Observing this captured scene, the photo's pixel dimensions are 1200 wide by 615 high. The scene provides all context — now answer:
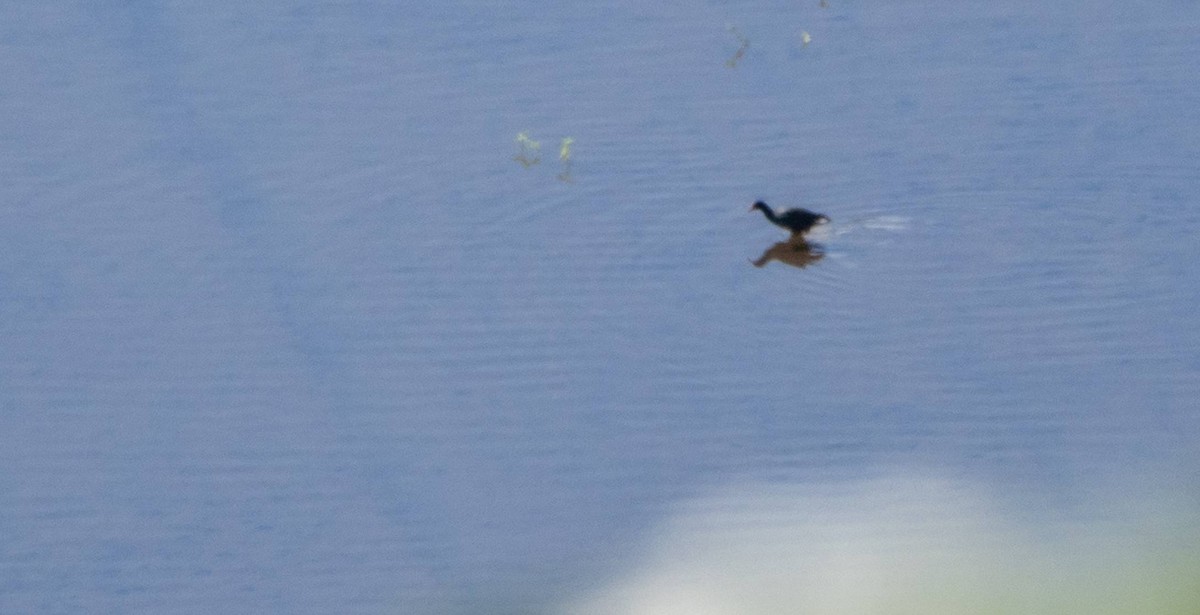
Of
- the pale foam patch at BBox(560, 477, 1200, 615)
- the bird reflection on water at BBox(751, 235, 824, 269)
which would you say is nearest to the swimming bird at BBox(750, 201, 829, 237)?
the bird reflection on water at BBox(751, 235, 824, 269)

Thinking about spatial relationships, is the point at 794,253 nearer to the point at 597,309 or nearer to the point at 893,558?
the point at 597,309

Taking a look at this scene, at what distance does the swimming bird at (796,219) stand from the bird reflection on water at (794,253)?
0.04m

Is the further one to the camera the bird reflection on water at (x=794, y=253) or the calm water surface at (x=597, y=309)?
the bird reflection on water at (x=794, y=253)

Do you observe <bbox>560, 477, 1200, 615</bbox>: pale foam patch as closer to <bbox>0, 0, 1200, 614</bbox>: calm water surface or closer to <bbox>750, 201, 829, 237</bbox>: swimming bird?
<bbox>0, 0, 1200, 614</bbox>: calm water surface

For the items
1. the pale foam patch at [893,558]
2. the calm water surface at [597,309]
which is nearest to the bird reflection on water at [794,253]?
the calm water surface at [597,309]

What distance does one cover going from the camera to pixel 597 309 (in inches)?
223

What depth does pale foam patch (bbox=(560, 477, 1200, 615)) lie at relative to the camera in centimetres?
457

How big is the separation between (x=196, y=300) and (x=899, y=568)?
224cm

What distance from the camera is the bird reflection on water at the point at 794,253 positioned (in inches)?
231

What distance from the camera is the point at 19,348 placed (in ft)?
17.9

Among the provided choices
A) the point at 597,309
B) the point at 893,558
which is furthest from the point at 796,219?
the point at 893,558

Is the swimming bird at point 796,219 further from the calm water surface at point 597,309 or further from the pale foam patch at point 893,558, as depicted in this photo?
the pale foam patch at point 893,558

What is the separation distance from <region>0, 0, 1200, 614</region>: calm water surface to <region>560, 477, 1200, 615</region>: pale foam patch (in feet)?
0.04

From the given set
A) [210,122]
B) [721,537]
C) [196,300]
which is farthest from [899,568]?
[210,122]
